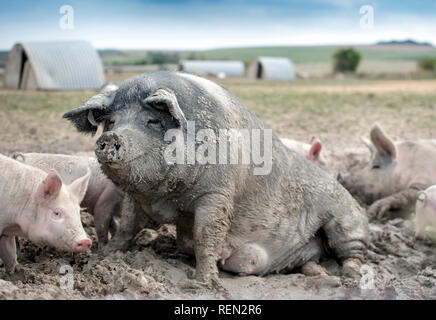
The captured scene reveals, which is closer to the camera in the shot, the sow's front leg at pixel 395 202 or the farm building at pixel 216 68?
the sow's front leg at pixel 395 202

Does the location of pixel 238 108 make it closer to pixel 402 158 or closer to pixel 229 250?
pixel 229 250

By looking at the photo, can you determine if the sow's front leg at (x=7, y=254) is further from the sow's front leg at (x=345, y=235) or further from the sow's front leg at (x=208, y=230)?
the sow's front leg at (x=345, y=235)

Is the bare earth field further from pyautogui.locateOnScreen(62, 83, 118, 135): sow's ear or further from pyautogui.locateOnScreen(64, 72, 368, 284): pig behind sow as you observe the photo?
pyautogui.locateOnScreen(62, 83, 118, 135): sow's ear

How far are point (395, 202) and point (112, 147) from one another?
4391 millimetres

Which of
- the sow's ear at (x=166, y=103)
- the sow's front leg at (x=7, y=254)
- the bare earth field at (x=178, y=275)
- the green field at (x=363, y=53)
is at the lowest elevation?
the bare earth field at (x=178, y=275)

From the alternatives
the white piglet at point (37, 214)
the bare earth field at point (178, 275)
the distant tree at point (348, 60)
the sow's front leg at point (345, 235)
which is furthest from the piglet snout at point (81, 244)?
the distant tree at point (348, 60)

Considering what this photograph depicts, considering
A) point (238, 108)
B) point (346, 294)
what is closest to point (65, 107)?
point (238, 108)

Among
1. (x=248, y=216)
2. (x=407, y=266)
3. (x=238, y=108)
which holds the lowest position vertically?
(x=407, y=266)

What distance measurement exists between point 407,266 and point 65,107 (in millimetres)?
12803

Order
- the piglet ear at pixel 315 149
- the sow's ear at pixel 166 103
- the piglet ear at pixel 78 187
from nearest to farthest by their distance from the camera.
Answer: the sow's ear at pixel 166 103 → the piglet ear at pixel 78 187 → the piglet ear at pixel 315 149

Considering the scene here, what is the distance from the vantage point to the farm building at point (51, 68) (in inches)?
958

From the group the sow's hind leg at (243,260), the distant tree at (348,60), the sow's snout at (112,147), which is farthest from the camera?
the distant tree at (348,60)

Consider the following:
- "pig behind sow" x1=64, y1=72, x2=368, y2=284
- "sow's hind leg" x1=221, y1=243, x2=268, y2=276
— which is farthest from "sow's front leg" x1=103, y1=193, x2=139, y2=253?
"sow's hind leg" x1=221, y1=243, x2=268, y2=276
